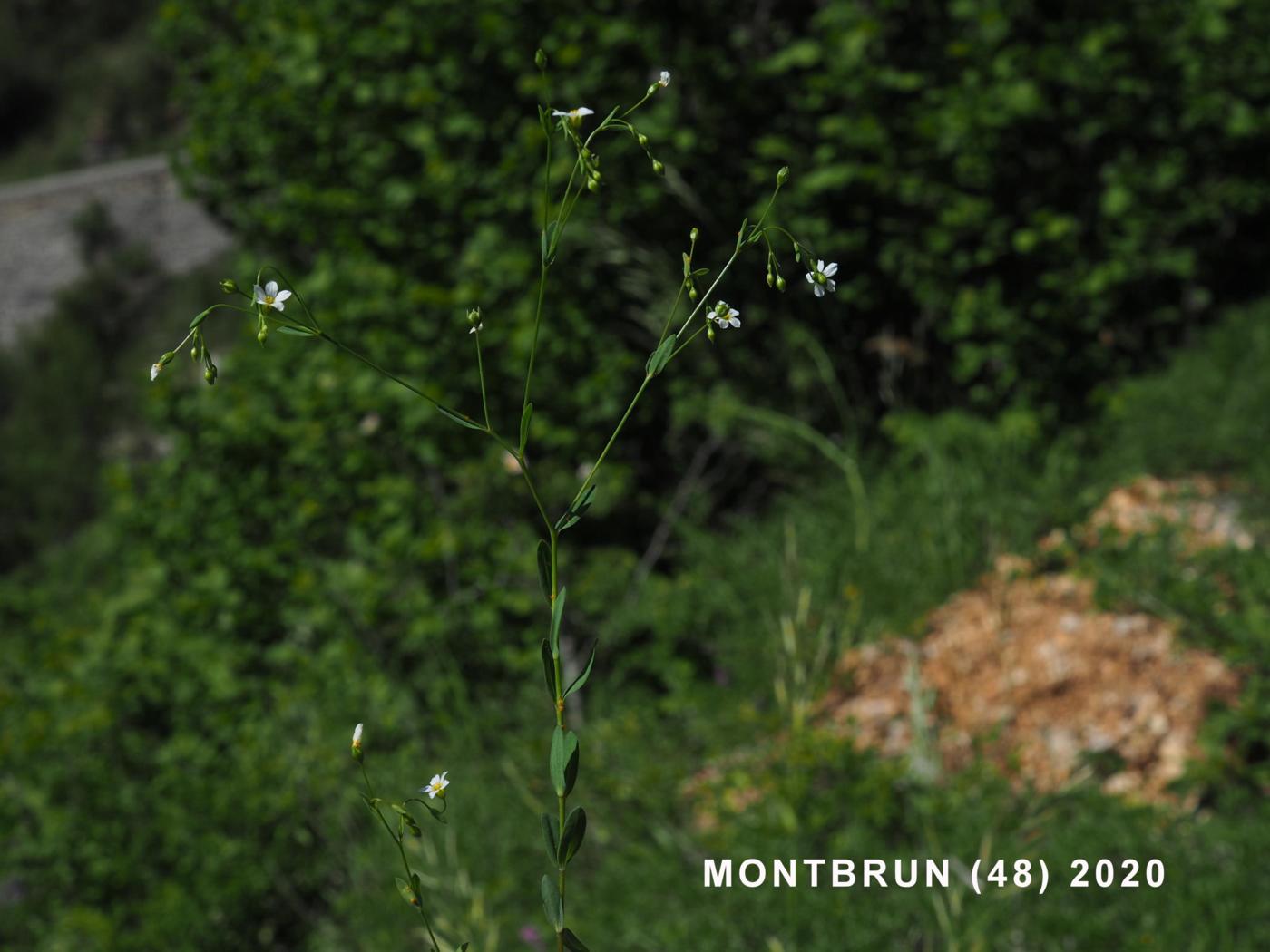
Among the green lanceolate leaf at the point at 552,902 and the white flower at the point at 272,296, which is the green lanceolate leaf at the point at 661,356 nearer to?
the white flower at the point at 272,296

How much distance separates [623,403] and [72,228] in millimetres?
10791

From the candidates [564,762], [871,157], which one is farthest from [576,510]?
[871,157]

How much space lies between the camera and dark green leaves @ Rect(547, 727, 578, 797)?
3.46 feet

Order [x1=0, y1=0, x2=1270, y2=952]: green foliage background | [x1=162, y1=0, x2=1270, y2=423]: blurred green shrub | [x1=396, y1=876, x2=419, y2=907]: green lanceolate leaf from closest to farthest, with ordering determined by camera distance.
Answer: [x1=396, y1=876, x2=419, y2=907]: green lanceolate leaf → [x1=0, y1=0, x2=1270, y2=952]: green foliage background → [x1=162, y1=0, x2=1270, y2=423]: blurred green shrub

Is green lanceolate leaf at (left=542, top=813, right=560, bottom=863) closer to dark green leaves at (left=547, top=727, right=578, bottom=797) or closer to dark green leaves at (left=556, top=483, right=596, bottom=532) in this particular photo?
dark green leaves at (left=547, top=727, right=578, bottom=797)

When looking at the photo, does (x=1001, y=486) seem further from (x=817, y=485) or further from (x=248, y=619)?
(x=248, y=619)

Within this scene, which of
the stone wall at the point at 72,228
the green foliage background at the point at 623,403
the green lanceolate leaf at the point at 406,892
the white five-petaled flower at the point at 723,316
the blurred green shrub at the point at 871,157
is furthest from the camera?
the stone wall at the point at 72,228

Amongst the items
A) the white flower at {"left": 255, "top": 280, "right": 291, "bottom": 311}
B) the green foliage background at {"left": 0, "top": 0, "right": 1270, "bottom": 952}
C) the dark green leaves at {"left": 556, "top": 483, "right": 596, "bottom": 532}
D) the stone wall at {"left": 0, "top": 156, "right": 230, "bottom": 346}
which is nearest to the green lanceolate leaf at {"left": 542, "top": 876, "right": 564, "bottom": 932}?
the dark green leaves at {"left": 556, "top": 483, "right": 596, "bottom": 532}

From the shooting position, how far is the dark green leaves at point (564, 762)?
1.05 meters

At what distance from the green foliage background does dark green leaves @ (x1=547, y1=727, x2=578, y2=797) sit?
2.31 meters

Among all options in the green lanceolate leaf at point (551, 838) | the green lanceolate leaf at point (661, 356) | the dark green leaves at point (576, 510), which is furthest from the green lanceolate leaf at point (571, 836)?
the green lanceolate leaf at point (661, 356)

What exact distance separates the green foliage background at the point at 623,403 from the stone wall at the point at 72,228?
344 inches

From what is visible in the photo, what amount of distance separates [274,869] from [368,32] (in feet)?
8.76

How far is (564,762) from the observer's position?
3.45 feet
